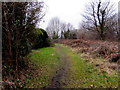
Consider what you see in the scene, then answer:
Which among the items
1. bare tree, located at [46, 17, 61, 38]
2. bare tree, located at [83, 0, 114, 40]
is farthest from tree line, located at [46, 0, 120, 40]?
bare tree, located at [46, 17, 61, 38]

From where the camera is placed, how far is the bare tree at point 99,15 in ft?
58.5

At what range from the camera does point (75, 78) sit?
3.82 metres

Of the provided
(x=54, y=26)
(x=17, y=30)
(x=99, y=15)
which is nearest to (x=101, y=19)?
(x=99, y=15)

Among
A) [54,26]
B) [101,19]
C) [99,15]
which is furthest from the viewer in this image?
[54,26]

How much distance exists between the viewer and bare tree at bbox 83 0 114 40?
17.8m

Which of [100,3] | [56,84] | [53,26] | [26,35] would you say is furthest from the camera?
[53,26]

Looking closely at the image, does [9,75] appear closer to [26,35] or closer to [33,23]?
[26,35]

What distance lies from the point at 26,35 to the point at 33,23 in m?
0.59

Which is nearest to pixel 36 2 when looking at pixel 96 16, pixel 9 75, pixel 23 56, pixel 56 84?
pixel 23 56

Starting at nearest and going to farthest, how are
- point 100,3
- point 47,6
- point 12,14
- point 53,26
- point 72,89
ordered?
point 72,89
point 12,14
point 47,6
point 100,3
point 53,26

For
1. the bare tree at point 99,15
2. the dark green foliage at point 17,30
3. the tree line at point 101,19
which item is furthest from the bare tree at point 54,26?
the dark green foliage at point 17,30

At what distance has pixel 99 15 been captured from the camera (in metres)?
18.4

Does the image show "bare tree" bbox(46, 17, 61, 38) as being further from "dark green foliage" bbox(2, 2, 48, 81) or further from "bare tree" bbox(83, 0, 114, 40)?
"dark green foliage" bbox(2, 2, 48, 81)

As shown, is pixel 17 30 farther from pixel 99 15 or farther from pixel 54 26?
pixel 54 26
